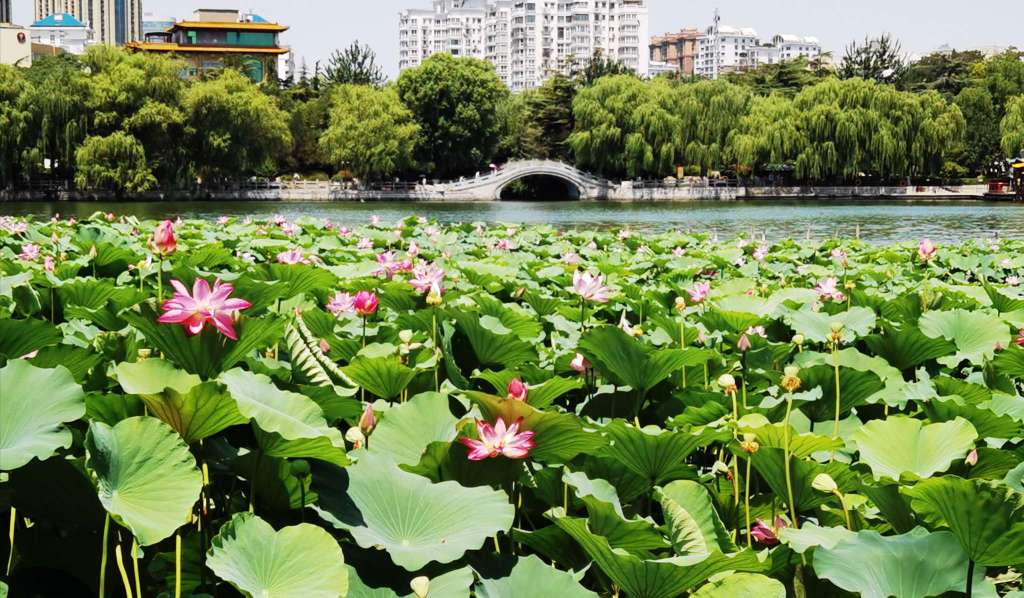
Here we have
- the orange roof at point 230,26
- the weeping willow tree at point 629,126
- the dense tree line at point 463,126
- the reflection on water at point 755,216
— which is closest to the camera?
the reflection on water at point 755,216

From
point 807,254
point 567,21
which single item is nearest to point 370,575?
point 807,254

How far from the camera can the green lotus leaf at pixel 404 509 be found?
1.16 metres

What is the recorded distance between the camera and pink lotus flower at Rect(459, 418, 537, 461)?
1260mm

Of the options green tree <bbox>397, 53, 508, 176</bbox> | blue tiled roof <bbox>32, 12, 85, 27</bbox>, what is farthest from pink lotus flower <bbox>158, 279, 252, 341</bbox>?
blue tiled roof <bbox>32, 12, 85, 27</bbox>

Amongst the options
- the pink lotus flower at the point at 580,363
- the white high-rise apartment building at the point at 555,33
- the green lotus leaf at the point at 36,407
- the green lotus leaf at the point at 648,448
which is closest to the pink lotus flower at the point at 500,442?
the green lotus leaf at the point at 648,448

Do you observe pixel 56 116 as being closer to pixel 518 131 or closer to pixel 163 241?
pixel 518 131

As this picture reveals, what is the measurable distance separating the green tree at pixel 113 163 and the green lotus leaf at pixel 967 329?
101 feet

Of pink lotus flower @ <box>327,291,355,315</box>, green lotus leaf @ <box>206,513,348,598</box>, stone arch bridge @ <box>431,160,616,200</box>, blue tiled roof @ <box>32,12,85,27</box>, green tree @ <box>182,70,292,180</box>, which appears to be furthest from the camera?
blue tiled roof @ <box>32,12,85,27</box>

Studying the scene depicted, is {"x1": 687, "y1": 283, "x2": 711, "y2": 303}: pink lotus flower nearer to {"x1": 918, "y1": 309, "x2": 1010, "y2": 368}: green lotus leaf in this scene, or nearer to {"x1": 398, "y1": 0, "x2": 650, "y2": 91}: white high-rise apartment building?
{"x1": 918, "y1": 309, "x2": 1010, "y2": 368}: green lotus leaf

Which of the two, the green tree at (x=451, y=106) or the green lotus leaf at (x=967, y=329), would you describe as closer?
the green lotus leaf at (x=967, y=329)

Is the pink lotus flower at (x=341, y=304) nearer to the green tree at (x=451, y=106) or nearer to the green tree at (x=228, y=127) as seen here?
the green tree at (x=228, y=127)

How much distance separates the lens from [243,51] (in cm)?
6475

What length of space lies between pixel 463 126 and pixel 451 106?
1.01m

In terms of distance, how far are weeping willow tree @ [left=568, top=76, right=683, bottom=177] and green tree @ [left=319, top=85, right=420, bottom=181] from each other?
6.51 meters
